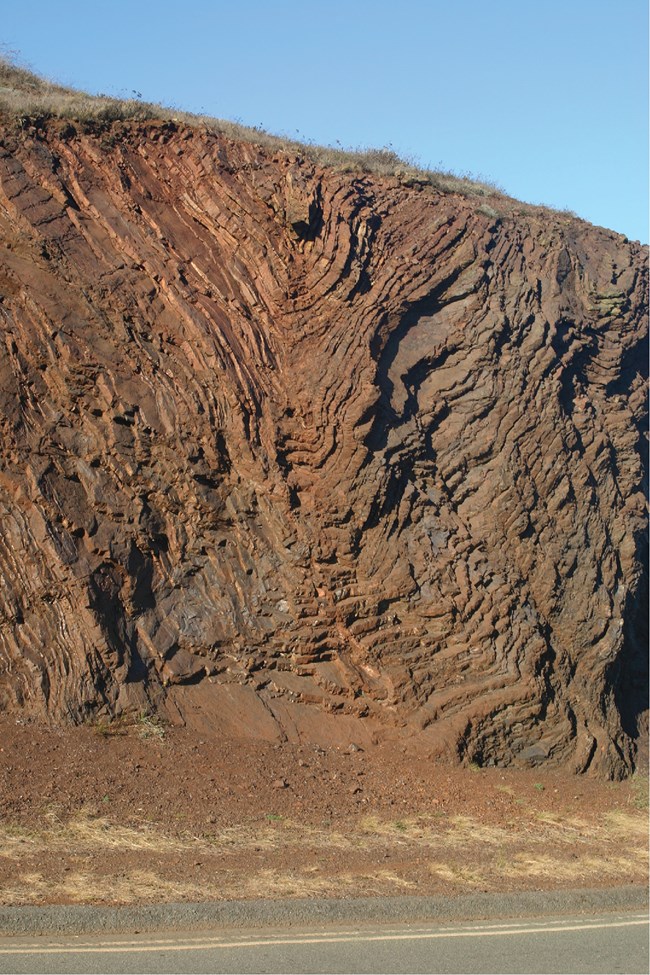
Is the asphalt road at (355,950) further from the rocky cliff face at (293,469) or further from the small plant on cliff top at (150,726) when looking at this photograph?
the rocky cliff face at (293,469)

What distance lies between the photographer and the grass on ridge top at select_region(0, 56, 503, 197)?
46.5 ft

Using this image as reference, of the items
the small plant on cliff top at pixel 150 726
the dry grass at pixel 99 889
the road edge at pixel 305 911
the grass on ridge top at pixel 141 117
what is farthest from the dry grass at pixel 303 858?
the grass on ridge top at pixel 141 117

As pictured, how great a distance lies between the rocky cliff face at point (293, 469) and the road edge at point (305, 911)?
136 inches

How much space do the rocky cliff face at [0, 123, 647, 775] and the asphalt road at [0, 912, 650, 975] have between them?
14.0 feet

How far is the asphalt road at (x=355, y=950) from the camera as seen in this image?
21.1 feet

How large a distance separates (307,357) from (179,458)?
7.65 feet

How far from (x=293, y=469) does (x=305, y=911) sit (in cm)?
632

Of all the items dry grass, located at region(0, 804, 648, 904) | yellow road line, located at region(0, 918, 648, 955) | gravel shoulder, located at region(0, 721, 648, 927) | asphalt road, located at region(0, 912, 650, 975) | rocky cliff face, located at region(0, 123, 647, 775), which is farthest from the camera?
rocky cliff face, located at region(0, 123, 647, 775)

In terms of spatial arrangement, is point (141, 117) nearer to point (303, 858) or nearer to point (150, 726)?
point (150, 726)

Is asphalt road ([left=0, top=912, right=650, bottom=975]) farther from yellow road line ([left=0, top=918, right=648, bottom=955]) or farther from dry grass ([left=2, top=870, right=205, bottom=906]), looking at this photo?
dry grass ([left=2, top=870, right=205, bottom=906])

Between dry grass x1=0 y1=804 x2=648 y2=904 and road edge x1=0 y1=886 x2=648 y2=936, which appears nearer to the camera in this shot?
road edge x1=0 y1=886 x2=648 y2=936

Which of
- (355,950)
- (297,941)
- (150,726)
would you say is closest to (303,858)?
(297,941)

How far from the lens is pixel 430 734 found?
12.1 m

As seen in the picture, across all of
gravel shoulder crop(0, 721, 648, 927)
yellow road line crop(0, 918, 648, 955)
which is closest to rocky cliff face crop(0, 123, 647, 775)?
gravel shoulder crop(0, 721, 648, 927)
